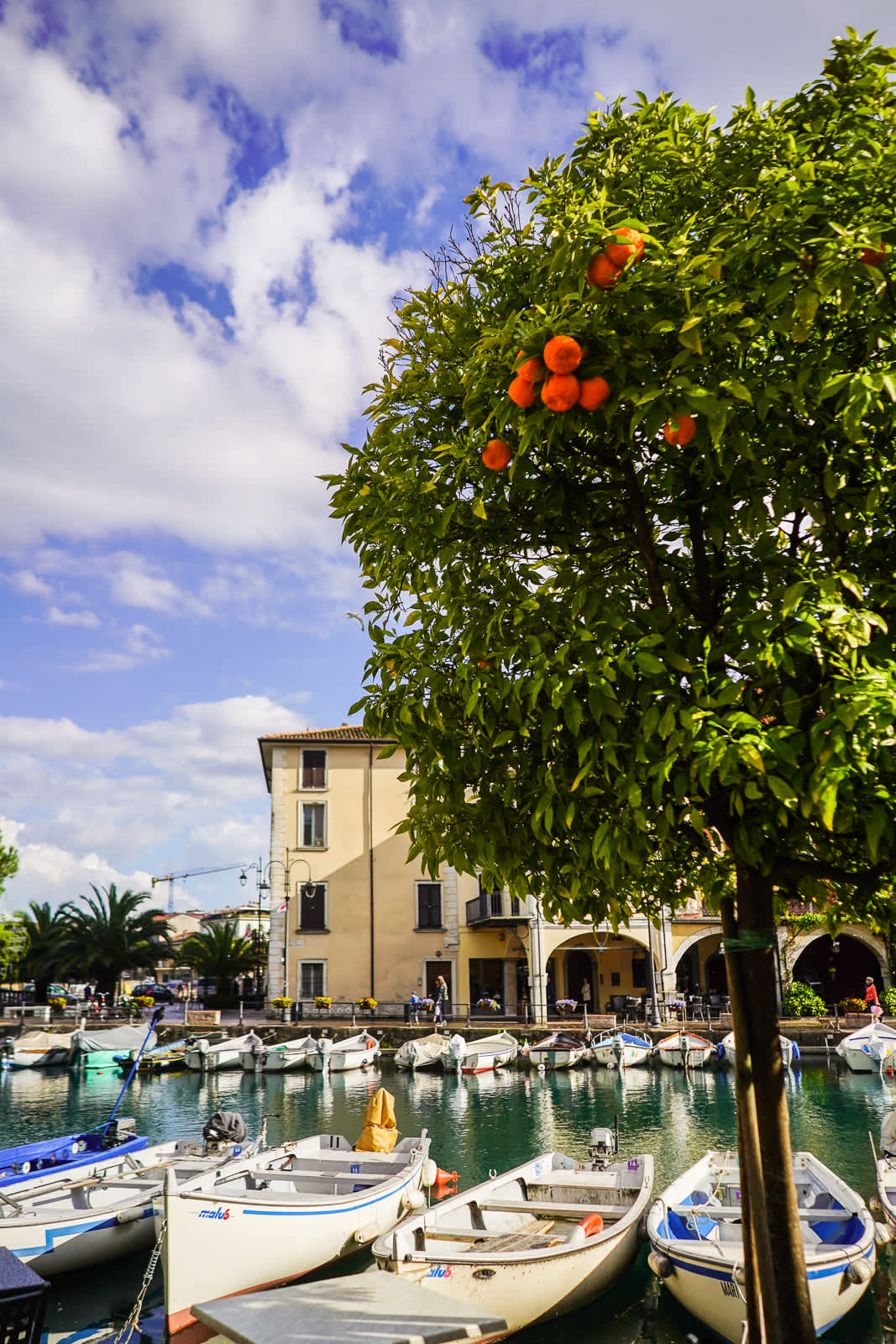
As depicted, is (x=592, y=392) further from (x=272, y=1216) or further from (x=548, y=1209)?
(x=548, y=1209)

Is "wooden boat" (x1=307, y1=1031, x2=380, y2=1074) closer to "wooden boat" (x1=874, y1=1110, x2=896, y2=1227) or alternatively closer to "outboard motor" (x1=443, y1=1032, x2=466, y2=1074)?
"outboard motor" (x1=443, y1=1032, x2=466, y2=1074)

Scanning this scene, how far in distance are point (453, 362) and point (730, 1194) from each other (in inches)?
Result: 445

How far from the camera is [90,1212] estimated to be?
11992 mm

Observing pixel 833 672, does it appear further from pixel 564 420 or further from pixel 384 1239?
pixel 384 1239

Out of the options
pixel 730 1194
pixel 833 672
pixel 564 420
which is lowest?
pixel 730 1194

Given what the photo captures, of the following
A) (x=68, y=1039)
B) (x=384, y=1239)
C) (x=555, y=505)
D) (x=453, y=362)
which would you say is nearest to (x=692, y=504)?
(x=555, y=505)

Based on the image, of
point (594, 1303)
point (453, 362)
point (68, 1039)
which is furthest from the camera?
point (68, 1039)

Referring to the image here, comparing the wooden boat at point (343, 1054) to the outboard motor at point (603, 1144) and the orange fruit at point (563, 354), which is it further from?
the orange fruit at point (563, 354)

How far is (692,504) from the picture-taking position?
4.59m

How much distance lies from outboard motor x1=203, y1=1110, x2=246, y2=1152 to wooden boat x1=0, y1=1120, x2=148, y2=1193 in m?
1.27

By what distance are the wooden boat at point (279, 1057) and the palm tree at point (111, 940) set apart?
16276 millimetres

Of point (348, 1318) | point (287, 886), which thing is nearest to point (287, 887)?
point (287, 886)

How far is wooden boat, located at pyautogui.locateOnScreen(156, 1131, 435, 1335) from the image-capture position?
10.2 metres

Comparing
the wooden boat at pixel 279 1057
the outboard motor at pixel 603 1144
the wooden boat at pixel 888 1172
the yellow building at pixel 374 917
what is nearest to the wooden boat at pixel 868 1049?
the yellow building at pixel 374 917
